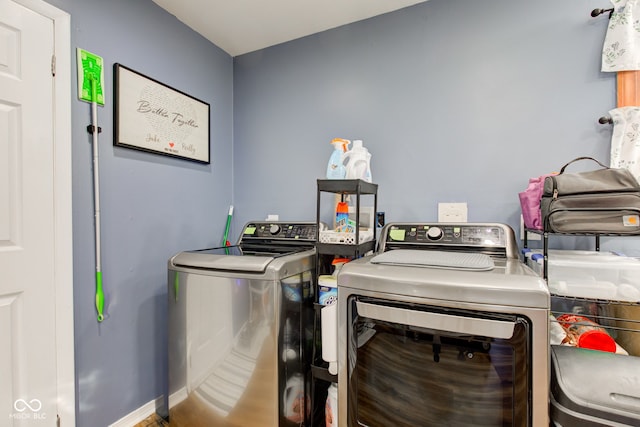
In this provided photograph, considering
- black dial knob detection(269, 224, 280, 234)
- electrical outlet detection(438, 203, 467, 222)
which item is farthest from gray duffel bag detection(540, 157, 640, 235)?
black dial knob detection(269, 224, 280, 234)

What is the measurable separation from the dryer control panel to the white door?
62.4 inches

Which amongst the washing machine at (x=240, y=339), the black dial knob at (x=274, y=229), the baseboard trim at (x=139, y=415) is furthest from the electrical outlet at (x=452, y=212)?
the baseboard trim at (x=139, y=415)

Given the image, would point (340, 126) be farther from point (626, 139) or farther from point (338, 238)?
point (626, 139)

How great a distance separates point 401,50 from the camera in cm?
187

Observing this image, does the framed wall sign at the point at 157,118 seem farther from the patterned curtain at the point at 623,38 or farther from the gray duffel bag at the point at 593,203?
the patterned curtain at the point at 623,38

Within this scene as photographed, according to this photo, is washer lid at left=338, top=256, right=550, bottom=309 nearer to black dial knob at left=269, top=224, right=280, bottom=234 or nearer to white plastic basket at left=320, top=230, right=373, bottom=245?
white plastic basket at left=320, top=230, right=373, bottom=245

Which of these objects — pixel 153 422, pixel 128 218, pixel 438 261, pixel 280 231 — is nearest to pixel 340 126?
pixel 280 231

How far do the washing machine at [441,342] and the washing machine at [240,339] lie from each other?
1.03 feet

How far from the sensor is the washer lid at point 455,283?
2.85 ft

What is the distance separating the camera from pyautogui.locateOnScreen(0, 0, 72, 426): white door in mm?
1249

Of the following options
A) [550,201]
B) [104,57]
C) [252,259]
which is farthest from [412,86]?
[104,57]

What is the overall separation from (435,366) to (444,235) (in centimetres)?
67

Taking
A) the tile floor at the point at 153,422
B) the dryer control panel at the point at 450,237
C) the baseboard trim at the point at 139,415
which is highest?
the dryer control panel at the point at 450,237

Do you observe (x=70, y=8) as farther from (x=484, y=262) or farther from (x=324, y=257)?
(x=484, y=262)
